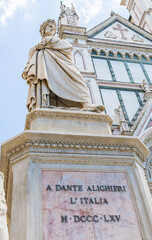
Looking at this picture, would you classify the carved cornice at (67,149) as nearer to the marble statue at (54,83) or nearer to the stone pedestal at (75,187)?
the stone pedestal at (75,187)

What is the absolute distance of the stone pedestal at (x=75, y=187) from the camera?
263 cm

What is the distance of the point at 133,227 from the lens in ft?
9.09

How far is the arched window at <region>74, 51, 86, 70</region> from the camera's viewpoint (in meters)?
12.0

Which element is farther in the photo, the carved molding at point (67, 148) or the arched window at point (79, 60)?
the arched window at point (79, 60)

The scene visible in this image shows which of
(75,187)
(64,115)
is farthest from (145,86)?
(75,187)

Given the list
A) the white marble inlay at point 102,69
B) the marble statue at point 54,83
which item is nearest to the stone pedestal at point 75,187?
the marble statue at point 54,83

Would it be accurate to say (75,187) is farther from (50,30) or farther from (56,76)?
(50,30)

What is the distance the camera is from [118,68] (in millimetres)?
12898

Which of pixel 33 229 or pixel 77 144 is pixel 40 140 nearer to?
pixel 77 144

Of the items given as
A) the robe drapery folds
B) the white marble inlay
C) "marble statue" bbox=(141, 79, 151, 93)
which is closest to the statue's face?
the robe drapery folds

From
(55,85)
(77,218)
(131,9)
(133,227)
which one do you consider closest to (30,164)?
(77,218)

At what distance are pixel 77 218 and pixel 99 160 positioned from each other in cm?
79

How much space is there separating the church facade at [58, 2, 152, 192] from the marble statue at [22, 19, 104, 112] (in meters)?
5.01

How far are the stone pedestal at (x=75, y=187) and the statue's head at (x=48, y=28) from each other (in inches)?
106
